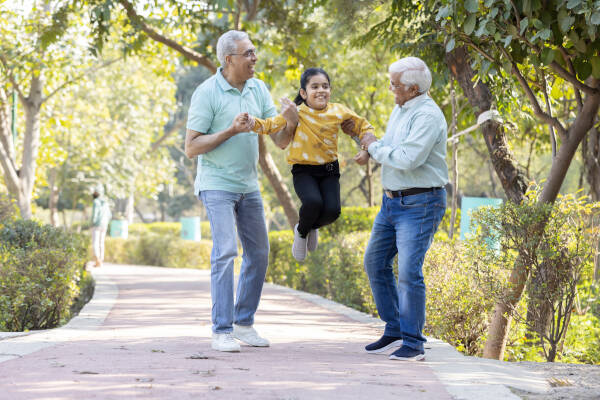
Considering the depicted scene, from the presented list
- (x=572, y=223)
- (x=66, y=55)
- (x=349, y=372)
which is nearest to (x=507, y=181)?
(x=572, y=223)

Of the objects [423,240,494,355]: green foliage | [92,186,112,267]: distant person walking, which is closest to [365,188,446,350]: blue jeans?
[423,240,494,355]: green foliage

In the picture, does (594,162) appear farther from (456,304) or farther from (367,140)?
(367,140)

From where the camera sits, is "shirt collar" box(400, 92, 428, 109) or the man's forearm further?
the man's forearm

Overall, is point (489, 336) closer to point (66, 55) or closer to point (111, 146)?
point (66, 55)

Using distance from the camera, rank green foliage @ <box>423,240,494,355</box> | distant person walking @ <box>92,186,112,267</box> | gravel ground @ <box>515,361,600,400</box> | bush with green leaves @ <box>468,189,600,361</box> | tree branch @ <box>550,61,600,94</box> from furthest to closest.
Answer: distant person walking @ <box>92,186,112,267</box> < green foliage @ <box>423,240,494,355</box> < bush with green leaves @ <box>468,189,600,361</box> < tree branch @ <box>550,61,600,94</box> < gravel ground @ <box>515,361,600,400</box>

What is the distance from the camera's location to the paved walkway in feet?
11.8

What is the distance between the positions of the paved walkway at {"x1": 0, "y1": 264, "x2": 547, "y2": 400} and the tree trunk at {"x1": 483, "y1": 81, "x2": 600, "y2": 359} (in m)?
1.03

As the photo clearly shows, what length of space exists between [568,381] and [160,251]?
18.9 m

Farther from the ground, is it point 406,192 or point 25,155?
point 25,155

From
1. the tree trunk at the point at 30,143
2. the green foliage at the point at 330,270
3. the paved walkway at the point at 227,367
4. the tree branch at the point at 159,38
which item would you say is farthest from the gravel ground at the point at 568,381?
the tree trunk at the point at 30,143

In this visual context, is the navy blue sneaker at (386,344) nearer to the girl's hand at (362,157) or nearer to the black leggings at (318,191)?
the black leggings at (318,191)

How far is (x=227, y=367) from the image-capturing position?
13.9ft

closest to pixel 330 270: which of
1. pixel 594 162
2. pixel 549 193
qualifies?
pixel 594 162

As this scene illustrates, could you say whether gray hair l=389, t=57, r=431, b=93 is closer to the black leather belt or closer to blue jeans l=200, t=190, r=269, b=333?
the black leather belt
